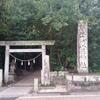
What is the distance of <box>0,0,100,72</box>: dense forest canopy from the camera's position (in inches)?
766

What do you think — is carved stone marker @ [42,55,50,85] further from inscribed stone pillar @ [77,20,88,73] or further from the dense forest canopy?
the dense forest canopy

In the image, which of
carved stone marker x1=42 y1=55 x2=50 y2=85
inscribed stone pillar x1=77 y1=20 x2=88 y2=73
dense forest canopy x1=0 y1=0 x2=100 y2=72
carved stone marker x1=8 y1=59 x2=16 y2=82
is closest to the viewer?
carved stone marker x1=42 y1=55 x2=50 y2=85

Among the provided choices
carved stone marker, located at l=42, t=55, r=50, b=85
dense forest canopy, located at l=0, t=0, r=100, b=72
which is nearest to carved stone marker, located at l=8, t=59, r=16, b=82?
dense forest canopy, located at l=0, t=0, r=100, b=72

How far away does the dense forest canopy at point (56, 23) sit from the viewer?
19453 mm

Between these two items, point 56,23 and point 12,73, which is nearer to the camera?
point 56,23

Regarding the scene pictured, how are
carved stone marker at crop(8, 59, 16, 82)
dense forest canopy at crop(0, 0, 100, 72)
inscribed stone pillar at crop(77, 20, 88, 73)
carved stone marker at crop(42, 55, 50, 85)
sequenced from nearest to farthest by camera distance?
carved stone marker at crop(42, 55, 50, 85)
inscribed stone pillar at crop(77, 20, 88, 73)
dense forest canopy at crop(0, 0, 100, 72)
carved stone marker at crop(8, 59, 16, 82)

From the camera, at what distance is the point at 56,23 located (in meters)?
18.9

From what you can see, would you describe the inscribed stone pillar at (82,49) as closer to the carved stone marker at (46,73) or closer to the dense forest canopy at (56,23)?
the dense forest canopy at (56,23)

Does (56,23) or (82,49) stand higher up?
(56,23)

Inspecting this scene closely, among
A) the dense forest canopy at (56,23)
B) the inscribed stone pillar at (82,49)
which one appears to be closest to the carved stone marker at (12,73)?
the dense forest canopy at (56,23)

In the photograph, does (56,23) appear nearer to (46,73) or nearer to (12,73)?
(46,73)

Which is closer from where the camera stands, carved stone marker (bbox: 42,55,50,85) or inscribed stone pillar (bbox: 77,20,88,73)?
carved stone marker (bbox: 42,55,50,85)

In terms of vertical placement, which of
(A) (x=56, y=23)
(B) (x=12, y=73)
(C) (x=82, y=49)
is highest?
(A) (x=56, y=23)

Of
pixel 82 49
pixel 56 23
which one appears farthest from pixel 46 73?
pixel 56 23
